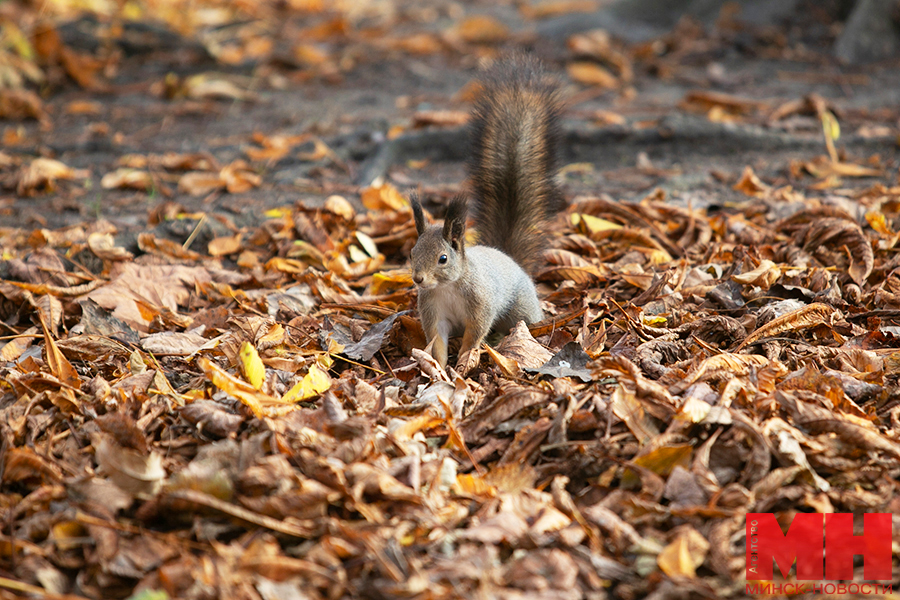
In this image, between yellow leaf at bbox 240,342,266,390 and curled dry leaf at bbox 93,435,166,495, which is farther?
yellow leaf at bbox 240,342,266,390

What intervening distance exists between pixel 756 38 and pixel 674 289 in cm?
518

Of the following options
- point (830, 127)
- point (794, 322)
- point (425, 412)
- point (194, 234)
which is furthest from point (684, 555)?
point (830, 127)

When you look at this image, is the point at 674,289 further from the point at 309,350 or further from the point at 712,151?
the point at 712,151

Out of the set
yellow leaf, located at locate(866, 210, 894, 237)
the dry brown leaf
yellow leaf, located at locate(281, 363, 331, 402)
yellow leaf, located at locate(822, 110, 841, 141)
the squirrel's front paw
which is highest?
yellow leaf, located at locate(822, 110, 841, 141)

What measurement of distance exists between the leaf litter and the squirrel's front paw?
43 mm

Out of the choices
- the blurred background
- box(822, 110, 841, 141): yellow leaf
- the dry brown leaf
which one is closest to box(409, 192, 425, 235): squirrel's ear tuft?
the blurred background

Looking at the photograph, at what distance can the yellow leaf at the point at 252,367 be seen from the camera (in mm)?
2244

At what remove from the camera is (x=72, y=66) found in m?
6.84

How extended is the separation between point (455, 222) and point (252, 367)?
2.69ft

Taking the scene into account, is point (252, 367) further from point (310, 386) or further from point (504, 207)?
point (504, 207)

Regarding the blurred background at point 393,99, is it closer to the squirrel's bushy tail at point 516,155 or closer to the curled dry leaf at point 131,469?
the squirrel's bushy tail at point 516,155

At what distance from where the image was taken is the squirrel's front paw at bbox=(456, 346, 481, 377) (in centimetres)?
254

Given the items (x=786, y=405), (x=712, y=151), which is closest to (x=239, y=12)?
(x=712, y=151)

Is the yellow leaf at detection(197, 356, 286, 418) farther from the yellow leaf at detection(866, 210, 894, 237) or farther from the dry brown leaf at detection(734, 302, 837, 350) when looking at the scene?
the yellow leaf at detection(866, 210, 894, 237)
